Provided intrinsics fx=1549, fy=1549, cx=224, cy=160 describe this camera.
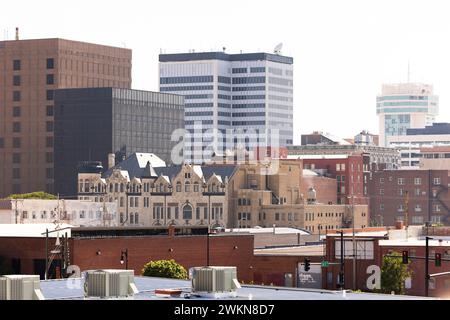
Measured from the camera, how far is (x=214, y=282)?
52.5m

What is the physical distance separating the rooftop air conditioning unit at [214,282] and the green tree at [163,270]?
63394 millimetres

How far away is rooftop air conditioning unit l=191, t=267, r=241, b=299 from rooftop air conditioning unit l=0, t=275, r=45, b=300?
6.46 m

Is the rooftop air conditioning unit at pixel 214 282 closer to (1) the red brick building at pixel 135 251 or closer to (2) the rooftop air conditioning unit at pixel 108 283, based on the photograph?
(2) the rooftop air conditioning unit at pixel 108 283

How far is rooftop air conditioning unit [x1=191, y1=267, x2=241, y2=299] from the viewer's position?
52.1m

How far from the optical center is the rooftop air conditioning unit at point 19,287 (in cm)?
4769

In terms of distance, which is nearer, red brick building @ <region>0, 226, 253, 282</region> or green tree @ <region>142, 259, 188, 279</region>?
green tree @ <region>142, 259, 188, 279</region>

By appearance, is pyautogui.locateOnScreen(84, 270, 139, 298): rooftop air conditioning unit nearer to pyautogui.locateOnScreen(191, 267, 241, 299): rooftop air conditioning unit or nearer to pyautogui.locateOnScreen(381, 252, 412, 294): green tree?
pyautogui.locateOnScreen(191, 267, 241, 299): rooftop air conditioning unit

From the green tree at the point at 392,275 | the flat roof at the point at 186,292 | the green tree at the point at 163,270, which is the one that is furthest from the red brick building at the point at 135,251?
the flat roof at the point at 186,292

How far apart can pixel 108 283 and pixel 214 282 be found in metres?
3.61

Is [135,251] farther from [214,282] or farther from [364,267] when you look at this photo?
[214,282]

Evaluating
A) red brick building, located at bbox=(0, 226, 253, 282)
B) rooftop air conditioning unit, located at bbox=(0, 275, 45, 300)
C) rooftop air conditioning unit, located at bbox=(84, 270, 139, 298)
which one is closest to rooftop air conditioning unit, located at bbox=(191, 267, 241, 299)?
rooftop air conditioning unit, located at bbox=(84, 270, 139, 298)

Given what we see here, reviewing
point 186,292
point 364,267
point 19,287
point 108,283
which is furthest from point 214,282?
point 364,267
